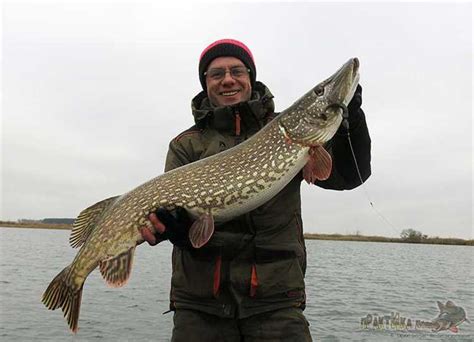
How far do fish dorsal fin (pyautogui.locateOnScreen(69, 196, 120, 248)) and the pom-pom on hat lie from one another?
1.38 m

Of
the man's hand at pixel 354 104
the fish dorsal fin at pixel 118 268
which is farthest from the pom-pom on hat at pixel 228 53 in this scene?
the fish dorsal fin at pixel 118 268

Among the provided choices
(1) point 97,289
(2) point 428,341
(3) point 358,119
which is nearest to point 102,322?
(1) point 97,289

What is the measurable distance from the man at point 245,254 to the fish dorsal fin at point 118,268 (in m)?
0.20

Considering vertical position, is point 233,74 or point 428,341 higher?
point 233,74

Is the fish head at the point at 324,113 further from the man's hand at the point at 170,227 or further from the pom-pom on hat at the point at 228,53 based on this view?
the man's hand at the point at 170,227

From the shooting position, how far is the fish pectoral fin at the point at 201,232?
275cm

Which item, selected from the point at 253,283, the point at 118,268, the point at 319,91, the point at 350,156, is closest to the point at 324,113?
the point at 319,91

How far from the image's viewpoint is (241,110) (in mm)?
3207

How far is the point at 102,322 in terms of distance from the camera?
28.9ft

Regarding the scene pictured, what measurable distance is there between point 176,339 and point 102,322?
6741 millimetres

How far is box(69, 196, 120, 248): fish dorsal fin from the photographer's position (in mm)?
3199

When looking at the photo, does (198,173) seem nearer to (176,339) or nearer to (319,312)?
(176,339)

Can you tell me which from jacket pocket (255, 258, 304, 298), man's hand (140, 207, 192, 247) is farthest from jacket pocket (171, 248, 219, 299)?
jacket pocket (255, 258, 304, 298)

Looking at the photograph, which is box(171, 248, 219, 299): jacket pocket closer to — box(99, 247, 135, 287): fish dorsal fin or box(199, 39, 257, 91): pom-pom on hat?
box(99, 247, 135, 287): fish dorsal fin
